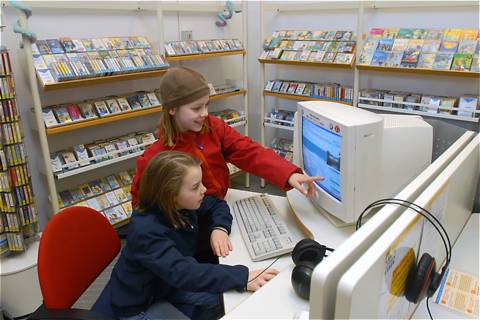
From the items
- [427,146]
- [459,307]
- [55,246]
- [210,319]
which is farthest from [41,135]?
[459,307]

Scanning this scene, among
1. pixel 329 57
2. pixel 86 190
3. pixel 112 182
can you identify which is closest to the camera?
pixel 86 190

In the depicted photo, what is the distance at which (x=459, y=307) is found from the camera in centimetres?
113

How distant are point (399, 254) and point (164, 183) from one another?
0.78m

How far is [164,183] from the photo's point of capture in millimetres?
1329

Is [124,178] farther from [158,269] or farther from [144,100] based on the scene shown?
[158,269]

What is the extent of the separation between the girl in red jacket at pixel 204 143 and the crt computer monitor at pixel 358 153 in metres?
0.16

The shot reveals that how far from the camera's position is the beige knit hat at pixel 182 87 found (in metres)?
1.62

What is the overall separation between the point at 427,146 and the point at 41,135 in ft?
6.93

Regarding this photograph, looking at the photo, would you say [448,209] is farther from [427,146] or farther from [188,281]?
[188,281]

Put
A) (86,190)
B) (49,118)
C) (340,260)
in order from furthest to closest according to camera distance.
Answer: (86,190) < (49,118) < (340,260)

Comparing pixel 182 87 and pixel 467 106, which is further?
pixel 467 106

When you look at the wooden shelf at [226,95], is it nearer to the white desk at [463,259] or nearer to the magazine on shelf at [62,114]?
the magazine on shelf at [62,114]

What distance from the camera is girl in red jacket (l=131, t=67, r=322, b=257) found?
5.35ft

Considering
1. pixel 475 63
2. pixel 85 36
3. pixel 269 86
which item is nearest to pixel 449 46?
pixel 475 63
